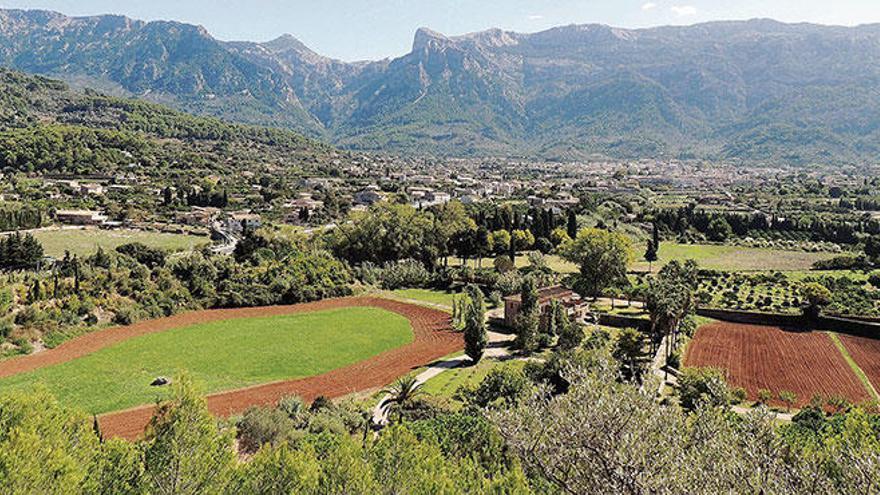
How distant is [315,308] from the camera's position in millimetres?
51406

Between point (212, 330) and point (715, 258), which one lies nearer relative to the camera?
point (212, 330)

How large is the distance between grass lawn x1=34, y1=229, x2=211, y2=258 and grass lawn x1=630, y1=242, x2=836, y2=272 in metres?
58.3

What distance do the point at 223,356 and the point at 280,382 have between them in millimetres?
6594

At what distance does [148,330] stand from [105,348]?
4.74 metres

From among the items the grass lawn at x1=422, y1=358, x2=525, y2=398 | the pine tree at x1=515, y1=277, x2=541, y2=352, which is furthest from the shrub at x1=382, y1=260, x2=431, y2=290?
the grass lawn at x1=422, y1=358, x2=525, y2=398

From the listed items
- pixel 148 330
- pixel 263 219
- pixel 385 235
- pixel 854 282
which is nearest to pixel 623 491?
pixel 148 330

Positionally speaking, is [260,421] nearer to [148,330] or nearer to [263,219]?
[148,330]

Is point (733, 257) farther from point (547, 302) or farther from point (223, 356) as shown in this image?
point (223, 356)

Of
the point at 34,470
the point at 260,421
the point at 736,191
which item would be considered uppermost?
the point at 34,470

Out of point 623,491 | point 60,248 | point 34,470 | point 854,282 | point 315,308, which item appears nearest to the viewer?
point 623,491

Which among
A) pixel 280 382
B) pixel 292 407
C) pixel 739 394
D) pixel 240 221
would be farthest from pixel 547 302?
→ pixel 240 221

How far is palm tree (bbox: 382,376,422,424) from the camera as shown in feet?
90.9

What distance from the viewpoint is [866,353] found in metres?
38.9

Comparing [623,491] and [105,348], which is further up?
[623,491]
